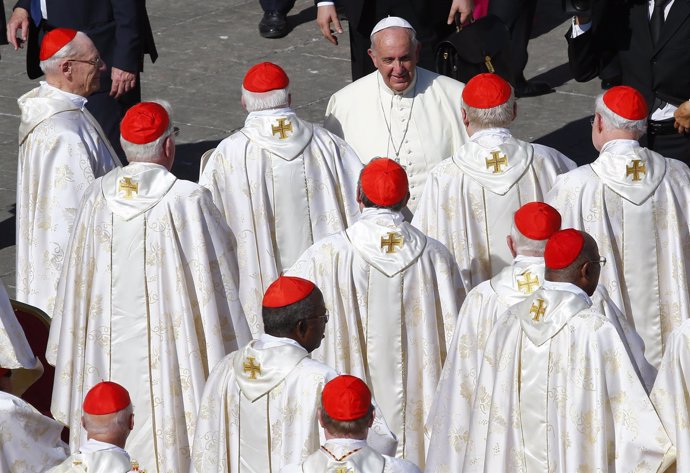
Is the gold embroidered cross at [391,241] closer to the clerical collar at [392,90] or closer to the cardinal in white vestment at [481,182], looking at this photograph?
the cardinal in white vestment at [481,182]

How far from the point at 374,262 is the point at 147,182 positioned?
1.00 m

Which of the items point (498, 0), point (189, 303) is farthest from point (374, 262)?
point (498, 0)

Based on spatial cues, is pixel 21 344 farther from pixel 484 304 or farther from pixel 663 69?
pixel 663 69

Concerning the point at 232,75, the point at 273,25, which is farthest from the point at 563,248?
the point at 273,25

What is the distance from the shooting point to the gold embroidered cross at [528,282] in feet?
20.8

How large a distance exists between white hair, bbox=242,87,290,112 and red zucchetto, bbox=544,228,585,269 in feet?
8.04

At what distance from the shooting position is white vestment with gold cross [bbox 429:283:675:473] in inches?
233

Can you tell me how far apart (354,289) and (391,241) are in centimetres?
28

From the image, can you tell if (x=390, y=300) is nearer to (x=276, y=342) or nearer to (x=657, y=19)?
(x=276, y=342)

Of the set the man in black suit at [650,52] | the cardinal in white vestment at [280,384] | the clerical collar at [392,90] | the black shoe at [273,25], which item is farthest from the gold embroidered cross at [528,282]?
the black shoe at [273,25]

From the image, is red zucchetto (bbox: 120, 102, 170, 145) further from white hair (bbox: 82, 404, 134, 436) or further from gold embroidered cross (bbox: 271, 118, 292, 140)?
white hair (bbox: 82, 404, 134, 436)

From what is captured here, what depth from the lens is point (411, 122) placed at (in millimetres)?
8625

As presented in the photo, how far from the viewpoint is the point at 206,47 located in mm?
13156

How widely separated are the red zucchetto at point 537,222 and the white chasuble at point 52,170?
243 centimetres
